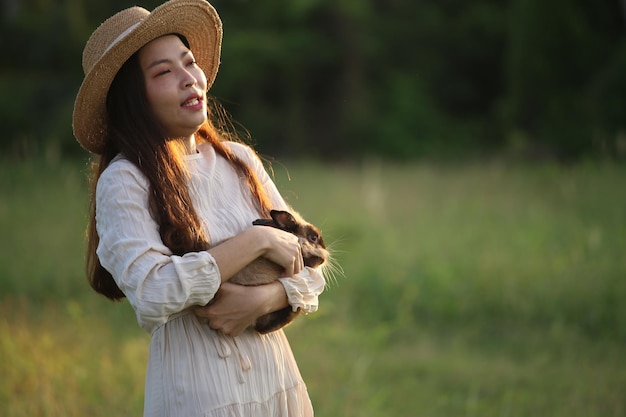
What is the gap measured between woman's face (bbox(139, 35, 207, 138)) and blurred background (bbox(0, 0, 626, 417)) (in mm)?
932

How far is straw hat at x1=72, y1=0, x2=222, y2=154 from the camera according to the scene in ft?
6.34

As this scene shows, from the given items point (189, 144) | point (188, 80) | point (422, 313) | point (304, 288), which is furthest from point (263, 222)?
point (422, 313)

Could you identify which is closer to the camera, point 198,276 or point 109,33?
point 198,276

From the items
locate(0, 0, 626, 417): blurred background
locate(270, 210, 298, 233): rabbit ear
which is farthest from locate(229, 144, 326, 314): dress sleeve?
locate(0, 0, 626, 417): blurred background

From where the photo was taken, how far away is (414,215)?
8.10 metres

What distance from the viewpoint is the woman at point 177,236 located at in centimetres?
183

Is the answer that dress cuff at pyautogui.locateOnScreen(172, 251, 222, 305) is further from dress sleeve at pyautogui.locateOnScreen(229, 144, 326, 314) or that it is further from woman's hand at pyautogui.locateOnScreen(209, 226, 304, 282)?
dress sleeve at pyautogui.locateOnScreen(229, 144, 326, 314)

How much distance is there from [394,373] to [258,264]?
284cm

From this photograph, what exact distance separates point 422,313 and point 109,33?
4.16 meters

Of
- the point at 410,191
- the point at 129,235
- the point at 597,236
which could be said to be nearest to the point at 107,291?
the point at 129,235

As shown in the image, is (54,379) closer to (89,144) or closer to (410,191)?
(89,144)

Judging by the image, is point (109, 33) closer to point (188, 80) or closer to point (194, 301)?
point (188, 80)

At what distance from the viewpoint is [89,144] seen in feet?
6.91

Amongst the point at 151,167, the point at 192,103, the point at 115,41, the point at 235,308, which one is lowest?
the point at 235,308
